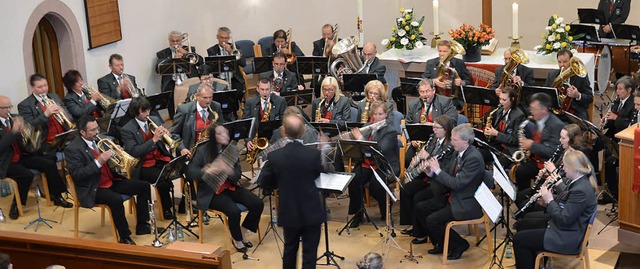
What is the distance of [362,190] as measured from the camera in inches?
356

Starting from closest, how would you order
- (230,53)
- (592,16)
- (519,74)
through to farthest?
1. (519,74)
2. (230,53)
3. (592,16)

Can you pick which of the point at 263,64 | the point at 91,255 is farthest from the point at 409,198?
the point at 263,64

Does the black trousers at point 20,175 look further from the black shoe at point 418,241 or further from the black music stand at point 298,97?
the black shoe at point 418,241

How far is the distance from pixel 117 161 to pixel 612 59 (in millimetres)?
8799

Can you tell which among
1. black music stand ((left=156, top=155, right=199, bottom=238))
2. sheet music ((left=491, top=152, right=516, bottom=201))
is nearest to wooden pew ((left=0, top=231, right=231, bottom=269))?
black music stand ((left=156, top=155, right=199, bottom=238))

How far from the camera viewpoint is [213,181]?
27.4 ft

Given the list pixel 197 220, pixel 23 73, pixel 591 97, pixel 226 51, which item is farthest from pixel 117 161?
pixel 591 97

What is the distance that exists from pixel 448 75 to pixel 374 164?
2702 millimetres

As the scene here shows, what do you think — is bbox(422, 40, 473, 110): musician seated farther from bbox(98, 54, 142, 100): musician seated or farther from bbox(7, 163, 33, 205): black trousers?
bbox(7, 163, 33, 205): black trousers

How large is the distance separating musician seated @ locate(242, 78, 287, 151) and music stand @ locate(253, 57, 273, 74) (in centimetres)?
167

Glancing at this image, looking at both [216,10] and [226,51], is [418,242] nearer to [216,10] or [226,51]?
[226,51]

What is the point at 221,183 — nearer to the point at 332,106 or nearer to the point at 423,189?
the point at 423,189

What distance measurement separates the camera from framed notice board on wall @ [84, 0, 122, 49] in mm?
11984

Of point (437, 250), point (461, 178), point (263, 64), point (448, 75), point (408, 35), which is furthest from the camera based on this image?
point (408, 35)
